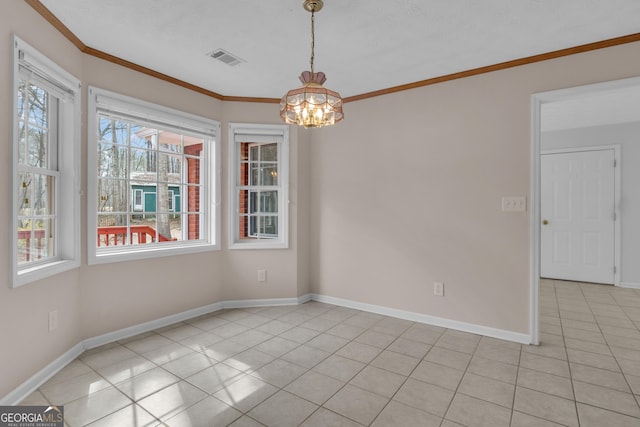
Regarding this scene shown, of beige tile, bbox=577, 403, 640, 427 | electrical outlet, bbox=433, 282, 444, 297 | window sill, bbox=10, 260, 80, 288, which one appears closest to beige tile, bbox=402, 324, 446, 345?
electrical outlet, bbox=433, 282, 444, 297

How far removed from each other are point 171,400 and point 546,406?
227 centimetres

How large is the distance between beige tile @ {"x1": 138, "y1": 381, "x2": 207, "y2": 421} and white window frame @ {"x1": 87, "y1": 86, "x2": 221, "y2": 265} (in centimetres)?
133

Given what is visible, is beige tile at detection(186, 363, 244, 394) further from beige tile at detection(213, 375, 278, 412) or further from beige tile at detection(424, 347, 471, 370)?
beige tile at detection(424, 347, 471, 370)

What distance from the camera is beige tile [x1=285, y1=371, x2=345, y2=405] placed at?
2066 millimetres

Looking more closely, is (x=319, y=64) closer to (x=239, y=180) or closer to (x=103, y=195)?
(x=239, y=180)

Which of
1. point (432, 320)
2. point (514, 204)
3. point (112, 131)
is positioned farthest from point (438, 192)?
point (112, 131)

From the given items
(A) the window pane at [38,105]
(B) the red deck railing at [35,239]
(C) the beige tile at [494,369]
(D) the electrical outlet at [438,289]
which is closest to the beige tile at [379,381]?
(C) the beige tile at [494,369]

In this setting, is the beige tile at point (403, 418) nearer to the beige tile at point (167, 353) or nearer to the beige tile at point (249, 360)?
the beige tile at point (249, 360)

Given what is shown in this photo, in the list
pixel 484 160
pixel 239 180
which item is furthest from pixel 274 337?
pixel 484 160

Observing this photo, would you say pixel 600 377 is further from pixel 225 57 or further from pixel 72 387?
pixel 225 57

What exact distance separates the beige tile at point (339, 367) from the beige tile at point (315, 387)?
6 centimetres

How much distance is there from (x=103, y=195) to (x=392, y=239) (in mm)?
2854

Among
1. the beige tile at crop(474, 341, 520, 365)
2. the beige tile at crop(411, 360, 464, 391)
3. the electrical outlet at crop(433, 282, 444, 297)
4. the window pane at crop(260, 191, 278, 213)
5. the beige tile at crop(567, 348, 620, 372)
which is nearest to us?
the beige tile at crop(411, 360, 464, 391)

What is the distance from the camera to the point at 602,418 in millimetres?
1855
